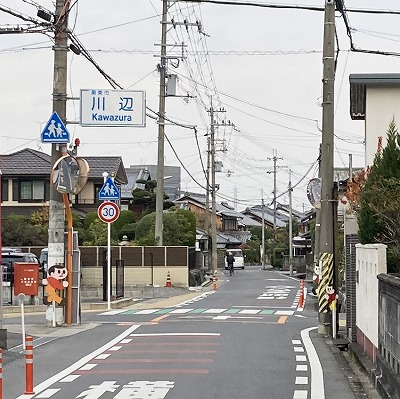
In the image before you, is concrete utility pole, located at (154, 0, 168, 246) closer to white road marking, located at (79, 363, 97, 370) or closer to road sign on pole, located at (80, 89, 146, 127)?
road sign on pole, located at (80, 89, 146, 127)

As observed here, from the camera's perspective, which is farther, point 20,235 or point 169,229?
point 169,229

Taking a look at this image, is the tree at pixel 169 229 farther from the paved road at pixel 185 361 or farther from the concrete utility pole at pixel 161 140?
the paved road at pixel 185 361

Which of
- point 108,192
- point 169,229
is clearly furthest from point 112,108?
point 169,229

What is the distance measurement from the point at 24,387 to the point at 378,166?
24.2 ft

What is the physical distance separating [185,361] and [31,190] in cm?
5158

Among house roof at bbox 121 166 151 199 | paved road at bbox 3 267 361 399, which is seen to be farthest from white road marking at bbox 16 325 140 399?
house roof at bbox 121 166 151 199

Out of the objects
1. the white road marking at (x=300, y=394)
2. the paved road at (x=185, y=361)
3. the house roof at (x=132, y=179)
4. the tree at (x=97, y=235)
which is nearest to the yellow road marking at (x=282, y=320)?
the paved road at (x=185, y=361)

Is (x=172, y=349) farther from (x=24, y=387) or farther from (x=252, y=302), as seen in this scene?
(x=252, y=302)

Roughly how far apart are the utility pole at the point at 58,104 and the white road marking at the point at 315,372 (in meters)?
6.27

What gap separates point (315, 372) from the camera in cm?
1392

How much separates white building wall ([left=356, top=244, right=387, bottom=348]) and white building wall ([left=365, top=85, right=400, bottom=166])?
53.4 feet

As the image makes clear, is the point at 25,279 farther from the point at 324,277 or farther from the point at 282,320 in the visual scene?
the point at 282,320

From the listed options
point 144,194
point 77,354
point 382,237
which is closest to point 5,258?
point 77,354

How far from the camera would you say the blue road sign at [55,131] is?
20719mm
